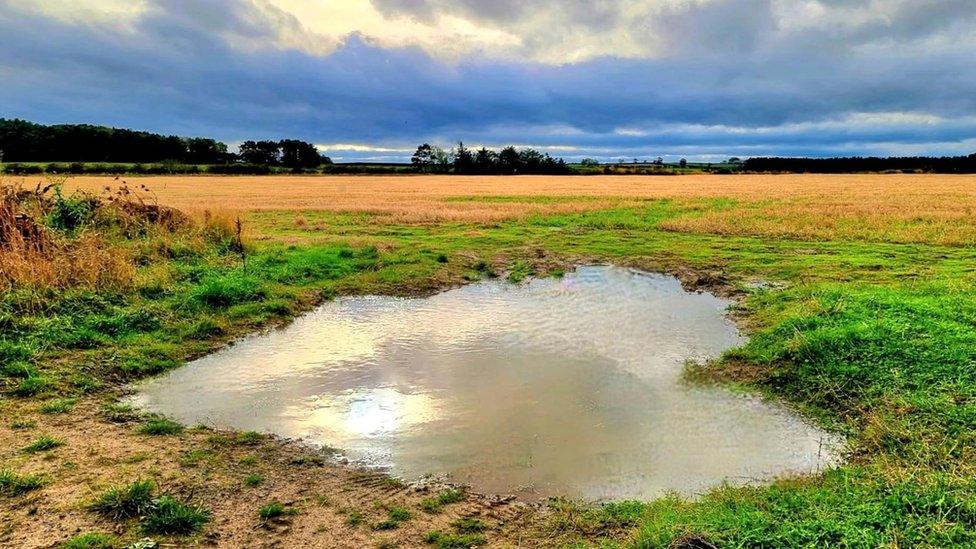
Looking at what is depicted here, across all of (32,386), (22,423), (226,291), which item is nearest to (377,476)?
(22,423)

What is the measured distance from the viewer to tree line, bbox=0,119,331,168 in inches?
3504

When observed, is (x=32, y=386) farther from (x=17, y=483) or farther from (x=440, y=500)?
(x=440, y=500)

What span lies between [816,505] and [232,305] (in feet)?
31.7

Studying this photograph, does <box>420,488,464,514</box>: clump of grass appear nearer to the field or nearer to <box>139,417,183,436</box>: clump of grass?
the field

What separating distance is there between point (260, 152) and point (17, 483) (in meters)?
119

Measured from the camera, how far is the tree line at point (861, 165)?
95.4 m

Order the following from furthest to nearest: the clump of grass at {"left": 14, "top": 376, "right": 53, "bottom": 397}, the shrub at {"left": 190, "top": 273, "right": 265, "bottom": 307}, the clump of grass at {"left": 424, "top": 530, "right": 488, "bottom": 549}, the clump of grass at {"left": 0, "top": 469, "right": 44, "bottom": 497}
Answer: the shrub at {"left": 190, "top": 273, "right": 265, "bottom": 307} → the clump of grass at {"left": 14, "top": 376, "right": 53, "bottom": 397} → the clump of grass at {"left": 0, "top": 469, "right": 44, "bottom": 497} → the clump of grass at {"left": 424, "top": 530, "right": 488, "bottom": 549}

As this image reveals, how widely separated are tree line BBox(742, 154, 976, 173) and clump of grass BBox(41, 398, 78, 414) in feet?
392

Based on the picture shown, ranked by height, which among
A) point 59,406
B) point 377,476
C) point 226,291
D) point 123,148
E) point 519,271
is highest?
point 123,148

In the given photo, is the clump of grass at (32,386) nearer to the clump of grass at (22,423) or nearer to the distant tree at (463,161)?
the clump of grass at (22,423)

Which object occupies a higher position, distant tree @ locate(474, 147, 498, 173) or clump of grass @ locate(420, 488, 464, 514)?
distant tree @ locate(474, 147, 498, 173)

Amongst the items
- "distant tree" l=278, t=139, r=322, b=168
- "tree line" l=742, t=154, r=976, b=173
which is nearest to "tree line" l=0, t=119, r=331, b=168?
"distant tree" l=278, t=139, r=322, b=168

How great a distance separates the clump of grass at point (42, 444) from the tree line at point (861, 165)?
393 ft

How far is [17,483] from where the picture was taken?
15.2ft
